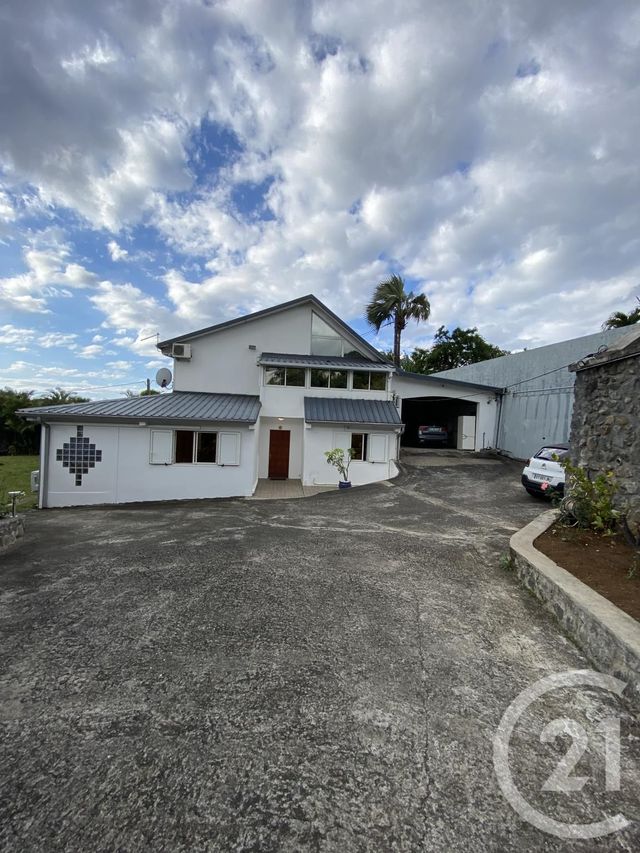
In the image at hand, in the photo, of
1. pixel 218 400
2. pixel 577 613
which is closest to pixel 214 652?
pixel 577 613

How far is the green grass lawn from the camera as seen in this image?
12.8m

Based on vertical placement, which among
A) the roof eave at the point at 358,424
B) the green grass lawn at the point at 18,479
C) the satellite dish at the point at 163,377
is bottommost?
the green grass lawn at the point at 18,479

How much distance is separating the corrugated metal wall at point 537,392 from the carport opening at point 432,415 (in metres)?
3.06

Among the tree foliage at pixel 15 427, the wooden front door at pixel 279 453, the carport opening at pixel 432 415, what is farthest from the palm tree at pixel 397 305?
the tree foliage at pixel 15 427

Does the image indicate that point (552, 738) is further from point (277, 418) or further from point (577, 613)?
point (277, 418)

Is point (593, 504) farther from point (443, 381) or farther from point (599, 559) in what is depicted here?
point (443, 381)

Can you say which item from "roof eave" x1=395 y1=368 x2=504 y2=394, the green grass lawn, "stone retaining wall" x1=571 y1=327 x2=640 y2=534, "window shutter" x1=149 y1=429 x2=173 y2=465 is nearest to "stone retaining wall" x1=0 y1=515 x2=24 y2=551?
the green grass lawn

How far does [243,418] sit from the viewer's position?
45.2 ft

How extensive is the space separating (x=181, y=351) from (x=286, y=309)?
506 centimetres

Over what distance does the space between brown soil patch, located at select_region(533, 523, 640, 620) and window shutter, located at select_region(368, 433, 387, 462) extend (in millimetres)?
9605

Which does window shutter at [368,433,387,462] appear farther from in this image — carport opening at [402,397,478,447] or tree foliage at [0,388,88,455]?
tree foliage at [0,388,88,455]

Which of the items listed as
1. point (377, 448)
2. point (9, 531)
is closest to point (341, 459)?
point (377, 448)

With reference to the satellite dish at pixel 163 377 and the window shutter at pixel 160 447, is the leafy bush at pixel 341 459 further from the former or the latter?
the satellite dish at pixel 163 377

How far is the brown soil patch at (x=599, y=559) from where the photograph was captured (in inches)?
152
